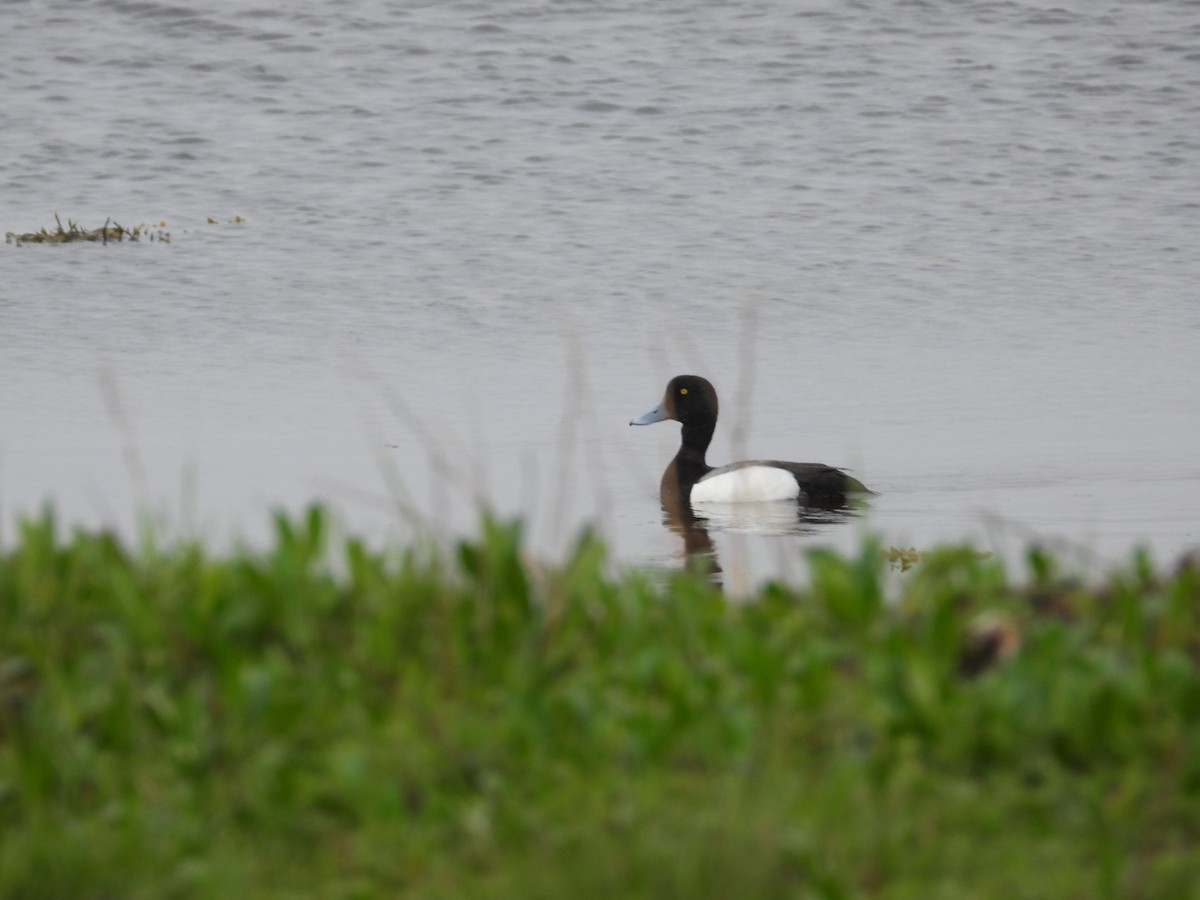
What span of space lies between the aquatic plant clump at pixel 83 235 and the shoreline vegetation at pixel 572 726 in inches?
701

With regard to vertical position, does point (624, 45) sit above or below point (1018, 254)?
above

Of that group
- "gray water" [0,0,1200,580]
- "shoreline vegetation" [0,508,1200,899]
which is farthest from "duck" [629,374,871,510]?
"shoreline vegetation" [0,508,1200,899]

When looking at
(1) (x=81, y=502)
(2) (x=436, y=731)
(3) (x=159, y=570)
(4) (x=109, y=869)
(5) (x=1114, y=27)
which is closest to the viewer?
(4) (x=109, y=869)

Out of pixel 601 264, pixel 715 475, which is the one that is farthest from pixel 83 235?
pixel 715 475

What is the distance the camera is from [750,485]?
13.5 metres

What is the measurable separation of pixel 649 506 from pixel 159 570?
8610mm

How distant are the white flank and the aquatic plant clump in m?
11.1

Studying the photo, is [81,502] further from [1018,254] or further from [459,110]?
[459,110]

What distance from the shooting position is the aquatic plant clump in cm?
2247

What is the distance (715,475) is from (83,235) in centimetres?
1156

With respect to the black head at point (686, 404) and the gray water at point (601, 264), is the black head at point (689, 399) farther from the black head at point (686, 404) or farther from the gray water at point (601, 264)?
the gray water at point (601, 264)

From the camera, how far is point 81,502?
12039 mm

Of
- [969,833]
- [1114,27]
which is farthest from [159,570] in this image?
[1114,27]

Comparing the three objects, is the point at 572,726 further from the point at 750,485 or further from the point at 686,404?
the point at 686,404
